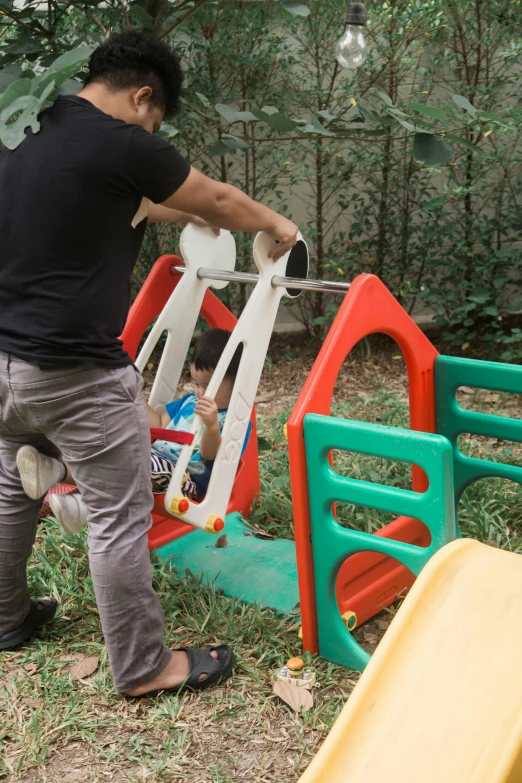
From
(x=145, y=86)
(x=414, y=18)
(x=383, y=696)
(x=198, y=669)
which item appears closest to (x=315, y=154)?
(x=414, y=18)

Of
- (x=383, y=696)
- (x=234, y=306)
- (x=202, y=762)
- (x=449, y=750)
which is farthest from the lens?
(x=234, y=306)

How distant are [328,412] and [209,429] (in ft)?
1.32

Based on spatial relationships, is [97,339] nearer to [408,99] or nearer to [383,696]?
[383,696]

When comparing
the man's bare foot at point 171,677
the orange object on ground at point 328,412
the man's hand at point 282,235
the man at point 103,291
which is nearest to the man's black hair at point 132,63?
the man at point 103,291

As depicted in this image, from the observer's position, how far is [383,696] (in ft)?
5.13

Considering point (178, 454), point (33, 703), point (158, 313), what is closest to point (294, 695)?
point (33, 703)

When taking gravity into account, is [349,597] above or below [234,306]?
below

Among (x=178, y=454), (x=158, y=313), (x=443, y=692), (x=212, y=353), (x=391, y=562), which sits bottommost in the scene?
(x=391, y=562)

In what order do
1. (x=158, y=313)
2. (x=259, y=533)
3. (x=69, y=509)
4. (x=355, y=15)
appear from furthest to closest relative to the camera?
1. (x=259, y=533)
2. (x=158, y=313)
3. (x=355, y=15)
4. (x=69, y=509)

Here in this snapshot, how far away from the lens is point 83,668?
2359mm

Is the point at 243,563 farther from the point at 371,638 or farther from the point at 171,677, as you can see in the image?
the point at 171,677

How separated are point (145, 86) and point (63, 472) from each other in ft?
3.60

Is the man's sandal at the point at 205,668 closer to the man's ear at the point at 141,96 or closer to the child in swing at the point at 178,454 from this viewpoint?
the child in swing at the point at 178,454

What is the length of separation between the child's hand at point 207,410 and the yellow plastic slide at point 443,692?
0.92 m
